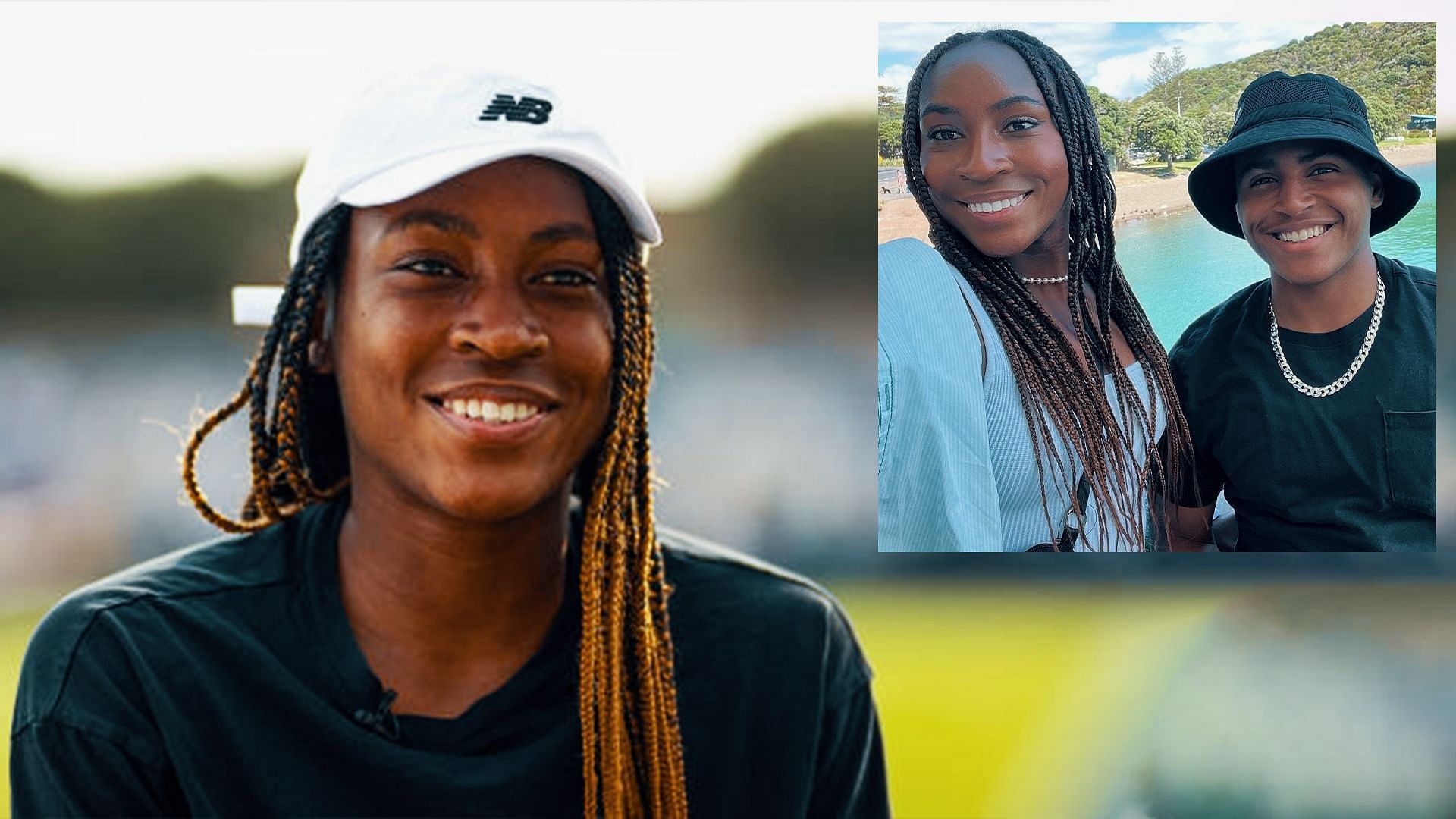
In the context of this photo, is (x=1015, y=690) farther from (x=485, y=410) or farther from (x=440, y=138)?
(x=440, y=138)

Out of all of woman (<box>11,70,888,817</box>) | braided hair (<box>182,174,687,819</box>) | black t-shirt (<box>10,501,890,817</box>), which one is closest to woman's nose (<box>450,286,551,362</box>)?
woman (<box>11,70,888,817</box>)

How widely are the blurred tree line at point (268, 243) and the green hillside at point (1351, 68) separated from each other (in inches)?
30.7

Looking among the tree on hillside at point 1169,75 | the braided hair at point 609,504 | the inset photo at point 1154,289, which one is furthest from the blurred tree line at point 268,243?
the braided hair at point 609,504

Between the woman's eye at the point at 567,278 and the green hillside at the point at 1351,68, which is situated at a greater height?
the green hillside at the point at 1351,68

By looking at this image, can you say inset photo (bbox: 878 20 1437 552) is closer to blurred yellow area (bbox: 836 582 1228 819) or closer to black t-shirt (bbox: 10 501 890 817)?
blurred yellow area (bbox: 836 582 1228 819)

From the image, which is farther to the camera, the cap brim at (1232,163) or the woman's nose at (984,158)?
the cap brim at (1232,163)

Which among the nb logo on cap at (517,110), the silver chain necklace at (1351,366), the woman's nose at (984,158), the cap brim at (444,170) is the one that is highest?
the woman's nose at (984,158)

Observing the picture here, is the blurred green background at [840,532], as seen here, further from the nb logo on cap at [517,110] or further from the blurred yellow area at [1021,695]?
the nb logo on cap at [517,110]

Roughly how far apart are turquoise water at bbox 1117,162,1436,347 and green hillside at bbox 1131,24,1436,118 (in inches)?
10.8

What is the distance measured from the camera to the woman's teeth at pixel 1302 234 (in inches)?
121

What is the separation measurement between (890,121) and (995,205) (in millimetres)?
331

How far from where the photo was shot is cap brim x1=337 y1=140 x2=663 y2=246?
4.64ft

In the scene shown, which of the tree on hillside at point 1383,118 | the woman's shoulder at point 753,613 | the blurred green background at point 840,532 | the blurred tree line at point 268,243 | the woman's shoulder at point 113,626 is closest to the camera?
the woman's shoulder at point 113,626

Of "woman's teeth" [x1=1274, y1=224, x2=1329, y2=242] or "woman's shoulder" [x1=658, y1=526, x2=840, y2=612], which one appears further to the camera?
"woman's teeth" [x1=1274, y1=224, x2=1329, y2=242]
